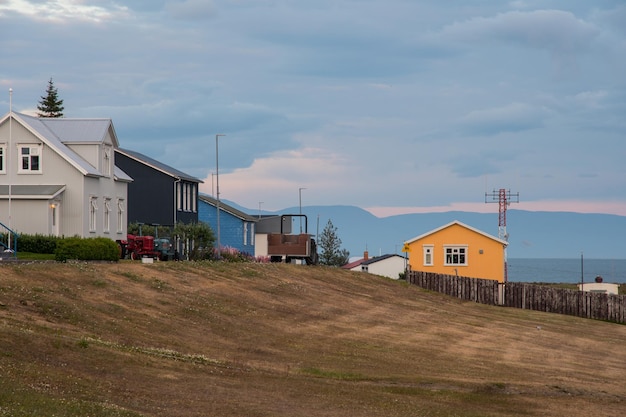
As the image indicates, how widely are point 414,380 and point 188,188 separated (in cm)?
6463

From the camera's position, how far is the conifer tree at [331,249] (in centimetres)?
12747

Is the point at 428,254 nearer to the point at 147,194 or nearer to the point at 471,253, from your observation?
the point at 471,253

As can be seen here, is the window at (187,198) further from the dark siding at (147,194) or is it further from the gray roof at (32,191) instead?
the gray roof at (32,191)

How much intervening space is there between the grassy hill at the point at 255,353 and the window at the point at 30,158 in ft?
46.4

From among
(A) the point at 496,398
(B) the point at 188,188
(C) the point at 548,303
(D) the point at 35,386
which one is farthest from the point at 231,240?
(D) the point at 35,386

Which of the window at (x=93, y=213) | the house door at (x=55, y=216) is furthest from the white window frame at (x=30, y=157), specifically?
the window at (x=93, y=213)

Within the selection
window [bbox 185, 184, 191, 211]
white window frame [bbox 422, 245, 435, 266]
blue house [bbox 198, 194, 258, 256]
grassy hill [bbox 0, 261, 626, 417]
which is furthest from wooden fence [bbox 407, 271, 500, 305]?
blue house [bbox 198, 194, 258, 256]

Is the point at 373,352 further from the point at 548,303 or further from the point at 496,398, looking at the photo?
the point at 548,303

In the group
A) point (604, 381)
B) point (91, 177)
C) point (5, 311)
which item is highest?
point (91, 177)

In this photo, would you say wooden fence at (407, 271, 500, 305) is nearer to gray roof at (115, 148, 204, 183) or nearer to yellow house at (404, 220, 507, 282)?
yellow house at (404, 220, 507, 282)

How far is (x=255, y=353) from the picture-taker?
32.6 metres

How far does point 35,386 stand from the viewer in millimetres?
21047

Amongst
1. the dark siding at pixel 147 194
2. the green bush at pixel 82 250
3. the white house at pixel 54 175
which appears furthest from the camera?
the dark siding at pixel 147 194

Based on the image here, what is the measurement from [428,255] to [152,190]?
77.0ft
